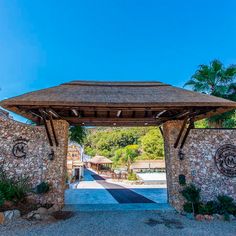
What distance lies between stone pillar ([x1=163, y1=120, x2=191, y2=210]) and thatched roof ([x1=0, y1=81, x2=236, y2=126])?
0.56 metres

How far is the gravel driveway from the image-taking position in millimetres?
4559

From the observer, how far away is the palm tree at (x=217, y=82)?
988 centimetres

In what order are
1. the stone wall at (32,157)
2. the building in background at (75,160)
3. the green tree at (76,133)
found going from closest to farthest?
the stone wall at (32,157) → the green tree at (76,133) → the building in background at (75,160)

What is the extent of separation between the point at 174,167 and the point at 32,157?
5.46m

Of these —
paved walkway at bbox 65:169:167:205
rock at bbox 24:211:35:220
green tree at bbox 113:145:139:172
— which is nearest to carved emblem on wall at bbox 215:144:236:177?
paved walkway at bbox 65:169:167:205

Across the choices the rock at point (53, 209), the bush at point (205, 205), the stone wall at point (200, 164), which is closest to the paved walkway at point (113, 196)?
the rock at point (53, 209)

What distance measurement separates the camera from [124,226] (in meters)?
5.02

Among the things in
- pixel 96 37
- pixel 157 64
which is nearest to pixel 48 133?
pixel 96 37

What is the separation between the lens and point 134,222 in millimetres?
5332

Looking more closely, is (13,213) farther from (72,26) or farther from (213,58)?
(72,26)

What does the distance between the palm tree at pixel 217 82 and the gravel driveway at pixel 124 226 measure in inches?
242

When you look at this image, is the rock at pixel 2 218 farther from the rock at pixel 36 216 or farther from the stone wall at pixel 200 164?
the stone wall at pixel 200 164

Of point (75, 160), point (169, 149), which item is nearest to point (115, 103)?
point (169, 149)

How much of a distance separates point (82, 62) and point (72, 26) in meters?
6.72
